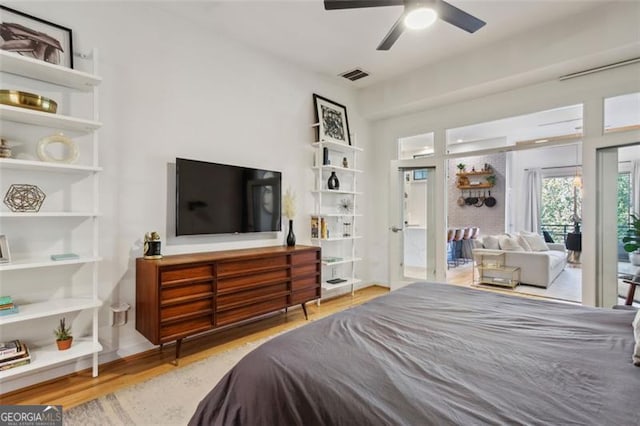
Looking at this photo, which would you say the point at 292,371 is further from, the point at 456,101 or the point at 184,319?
the point at 456,101

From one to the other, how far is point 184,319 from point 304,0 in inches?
118

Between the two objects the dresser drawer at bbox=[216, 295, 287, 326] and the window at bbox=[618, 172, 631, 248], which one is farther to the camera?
the window at bbox=[618, 172, 631, 248]

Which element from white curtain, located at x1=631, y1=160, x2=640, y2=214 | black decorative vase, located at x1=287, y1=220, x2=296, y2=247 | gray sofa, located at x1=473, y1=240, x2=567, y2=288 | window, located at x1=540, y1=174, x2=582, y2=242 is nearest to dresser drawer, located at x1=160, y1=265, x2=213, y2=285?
black decorative vase, located at x1=287, y1=220, x2=296, y2=247

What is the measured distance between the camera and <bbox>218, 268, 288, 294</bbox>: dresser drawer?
2828 millimetres

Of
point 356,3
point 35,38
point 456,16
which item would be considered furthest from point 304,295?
point 35,38

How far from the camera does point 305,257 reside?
3613 millimetres

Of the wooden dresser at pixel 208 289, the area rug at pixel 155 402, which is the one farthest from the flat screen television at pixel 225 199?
the area rug at pixel 155 402

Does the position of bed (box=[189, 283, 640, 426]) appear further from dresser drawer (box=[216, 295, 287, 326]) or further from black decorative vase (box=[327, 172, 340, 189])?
black decorative vase (box=[327, 172, 340, 189])

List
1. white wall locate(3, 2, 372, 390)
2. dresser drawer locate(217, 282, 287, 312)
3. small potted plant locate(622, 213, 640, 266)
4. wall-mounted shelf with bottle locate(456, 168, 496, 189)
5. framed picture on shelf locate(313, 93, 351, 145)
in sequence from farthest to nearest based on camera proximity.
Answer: wall-mounted shelf with bottle locate(456, 168, 496, 189), framed picture on shelf locate(313, 93, 351, 145), small potted plant locate(622, 213, 640, 266), dresser drawer locate(217, 282, 287, 312), white wall locate(3, 2, 372, 390)

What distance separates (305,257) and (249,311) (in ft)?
2.91

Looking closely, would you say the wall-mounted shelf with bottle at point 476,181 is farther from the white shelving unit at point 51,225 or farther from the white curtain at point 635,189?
the white shelving unit at point 51,225

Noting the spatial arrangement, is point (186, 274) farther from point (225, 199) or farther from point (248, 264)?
point (225, 199)

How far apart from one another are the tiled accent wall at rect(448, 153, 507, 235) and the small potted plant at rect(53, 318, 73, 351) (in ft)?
23.9

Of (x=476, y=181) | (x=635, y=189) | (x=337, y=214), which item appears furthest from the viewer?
(x=476, y=181)
